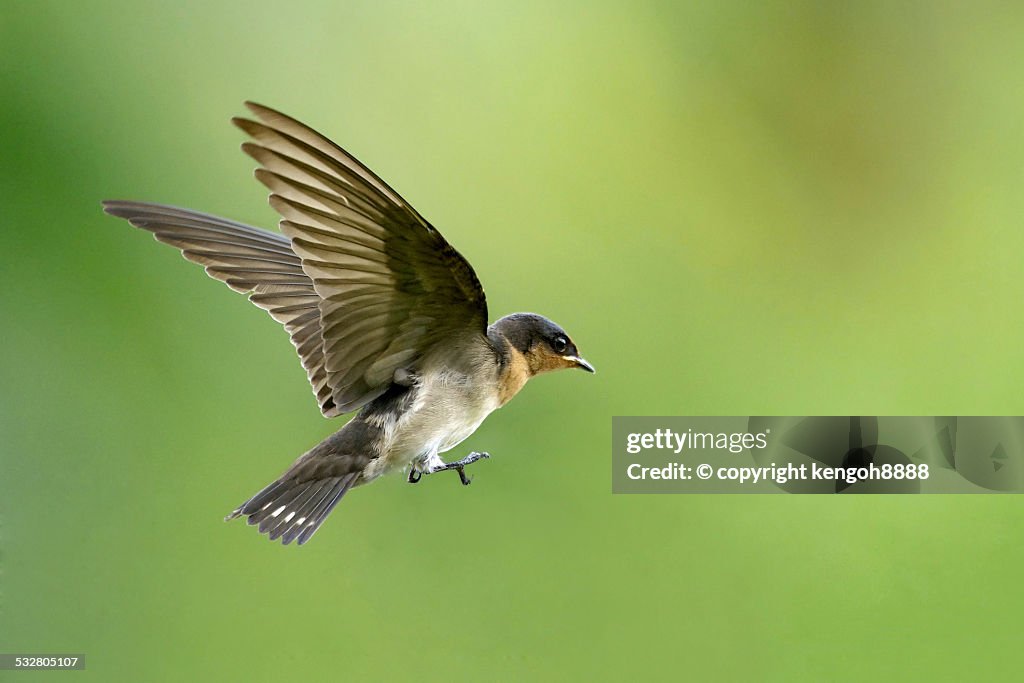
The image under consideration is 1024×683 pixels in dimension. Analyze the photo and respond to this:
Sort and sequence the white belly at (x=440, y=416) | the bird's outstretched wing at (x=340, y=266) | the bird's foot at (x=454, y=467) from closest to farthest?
the bird's outstretched wing at (x=340, y=266), the bird's foot at (x=454, y=467), the white belly at (x=440, y=416)

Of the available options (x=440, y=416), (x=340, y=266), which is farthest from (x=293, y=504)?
(x=340, y=266)

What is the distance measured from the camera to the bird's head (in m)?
1.45

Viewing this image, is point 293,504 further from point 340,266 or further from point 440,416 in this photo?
point 340,266

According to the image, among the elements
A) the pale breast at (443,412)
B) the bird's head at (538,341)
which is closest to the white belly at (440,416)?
the pale breast at (443,412)

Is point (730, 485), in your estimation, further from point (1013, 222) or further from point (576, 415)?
point (1013, 222)

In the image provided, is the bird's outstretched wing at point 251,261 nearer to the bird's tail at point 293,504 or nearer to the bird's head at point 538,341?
the bird's tail at point 293,504

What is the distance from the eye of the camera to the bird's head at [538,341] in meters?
1.45

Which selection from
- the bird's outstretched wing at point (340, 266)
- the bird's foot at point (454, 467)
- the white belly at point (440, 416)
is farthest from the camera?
the white belly at point (440, 416)

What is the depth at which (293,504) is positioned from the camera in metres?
1.33

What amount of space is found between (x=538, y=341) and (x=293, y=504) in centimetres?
40

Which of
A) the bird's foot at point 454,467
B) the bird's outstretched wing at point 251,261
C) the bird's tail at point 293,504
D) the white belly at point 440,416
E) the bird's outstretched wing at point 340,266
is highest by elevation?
the bird's outstretched wing at point 251,261

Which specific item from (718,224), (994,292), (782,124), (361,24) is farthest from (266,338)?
(994,292)

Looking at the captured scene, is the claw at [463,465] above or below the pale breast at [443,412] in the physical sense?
below

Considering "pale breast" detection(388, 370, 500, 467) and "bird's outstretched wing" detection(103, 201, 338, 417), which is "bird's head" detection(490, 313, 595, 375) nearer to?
"pale breast" detection(388, 370, 500, 467)
